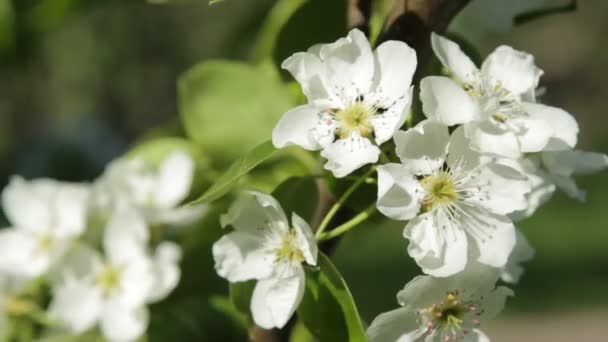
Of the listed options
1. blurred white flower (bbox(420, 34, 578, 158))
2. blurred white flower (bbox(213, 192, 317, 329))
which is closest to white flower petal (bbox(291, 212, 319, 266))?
blurred white flower (bbox(213, 192, 317, 329))

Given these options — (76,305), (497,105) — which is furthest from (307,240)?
(76,305)

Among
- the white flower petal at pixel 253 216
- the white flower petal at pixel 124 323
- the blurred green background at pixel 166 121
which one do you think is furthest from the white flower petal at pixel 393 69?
the blurred green background at pixel 166 121

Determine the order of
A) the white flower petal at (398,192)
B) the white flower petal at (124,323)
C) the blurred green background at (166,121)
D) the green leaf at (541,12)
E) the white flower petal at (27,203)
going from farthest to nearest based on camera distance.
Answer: the blurred green background at (166,121) < the white flower petal at (27,203) < the white flower petal at (124,323) < the green leaf at (541,12) < the white flower petal at (398,192)

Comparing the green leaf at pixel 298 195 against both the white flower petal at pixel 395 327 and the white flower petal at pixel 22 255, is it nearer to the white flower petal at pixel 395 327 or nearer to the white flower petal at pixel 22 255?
the white flower petal at pixel 395 327

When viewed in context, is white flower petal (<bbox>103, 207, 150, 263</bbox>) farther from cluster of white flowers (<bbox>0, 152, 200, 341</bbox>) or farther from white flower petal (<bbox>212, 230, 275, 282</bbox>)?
white flower petal (<bbox>212, 230, 275, 282</bbox>)

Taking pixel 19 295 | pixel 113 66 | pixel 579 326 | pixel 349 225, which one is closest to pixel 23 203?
pixel 19 295

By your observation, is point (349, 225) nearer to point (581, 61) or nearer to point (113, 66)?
point (113, 66)

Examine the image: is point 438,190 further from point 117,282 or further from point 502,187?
point 117,282
